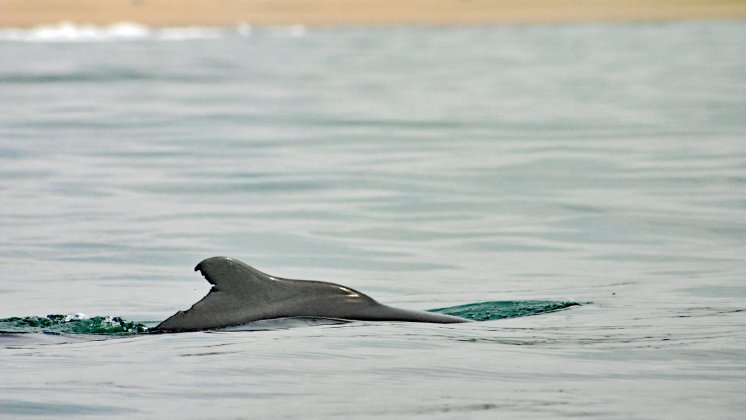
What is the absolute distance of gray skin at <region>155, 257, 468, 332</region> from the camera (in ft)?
33.3

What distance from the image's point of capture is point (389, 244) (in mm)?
16062

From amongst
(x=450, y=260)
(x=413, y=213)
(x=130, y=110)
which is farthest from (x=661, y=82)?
(x=450, y=260)

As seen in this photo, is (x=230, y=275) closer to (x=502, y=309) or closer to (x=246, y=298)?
(x=246, y=298)

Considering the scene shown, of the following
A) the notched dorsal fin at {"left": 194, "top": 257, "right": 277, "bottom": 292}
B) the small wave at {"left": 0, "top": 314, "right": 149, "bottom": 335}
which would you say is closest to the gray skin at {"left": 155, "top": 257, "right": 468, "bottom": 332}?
the notched dorsal fin at {"left": 194, "top": 257, "right": 277, "bottom": 292}

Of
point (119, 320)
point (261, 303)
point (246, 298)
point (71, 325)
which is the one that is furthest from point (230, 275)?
point (71, 325)

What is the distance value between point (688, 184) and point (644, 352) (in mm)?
11336

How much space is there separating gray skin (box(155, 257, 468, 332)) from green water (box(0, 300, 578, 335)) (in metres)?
0.50

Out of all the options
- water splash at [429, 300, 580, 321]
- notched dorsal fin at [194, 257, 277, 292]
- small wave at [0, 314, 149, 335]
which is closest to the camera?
notched dorsal fin at [194, 257, 277, 292]

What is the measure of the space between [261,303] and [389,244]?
18.7 feet

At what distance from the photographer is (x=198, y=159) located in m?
26.0

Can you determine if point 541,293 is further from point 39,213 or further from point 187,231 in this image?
point 39,213

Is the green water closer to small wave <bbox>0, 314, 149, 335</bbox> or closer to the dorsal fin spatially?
small wave <bbox>0, 314, 149, 335</bbox>

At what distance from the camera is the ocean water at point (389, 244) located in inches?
348

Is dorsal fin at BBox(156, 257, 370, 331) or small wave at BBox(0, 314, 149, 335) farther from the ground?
dorsal fin at BBox(156, 257, 370, 331)
